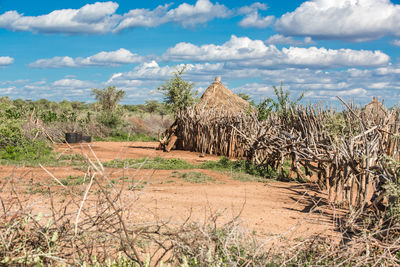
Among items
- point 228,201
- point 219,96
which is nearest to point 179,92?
point 219,96

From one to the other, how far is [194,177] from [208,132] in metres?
6.18

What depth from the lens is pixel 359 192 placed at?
6016mm

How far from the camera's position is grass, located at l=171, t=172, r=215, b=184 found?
8.72 m

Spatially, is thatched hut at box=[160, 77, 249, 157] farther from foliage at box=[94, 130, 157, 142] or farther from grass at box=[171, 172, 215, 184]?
foliage at box=[94, 130, 157, 142]

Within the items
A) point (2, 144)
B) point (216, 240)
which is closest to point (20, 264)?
point (216, 240)

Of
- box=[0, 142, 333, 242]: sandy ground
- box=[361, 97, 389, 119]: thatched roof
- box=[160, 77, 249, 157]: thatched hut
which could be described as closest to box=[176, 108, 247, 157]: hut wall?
box=[160, 77, 249, 157]: thatched hut

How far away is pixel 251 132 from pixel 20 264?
9577 millimetres

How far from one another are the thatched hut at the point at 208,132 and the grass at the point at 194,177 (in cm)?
394

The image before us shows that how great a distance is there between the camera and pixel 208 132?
49.9 feet

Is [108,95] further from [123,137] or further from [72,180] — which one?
[72,180]

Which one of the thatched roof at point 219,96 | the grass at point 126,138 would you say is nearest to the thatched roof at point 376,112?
the thatched roof at point 219,96

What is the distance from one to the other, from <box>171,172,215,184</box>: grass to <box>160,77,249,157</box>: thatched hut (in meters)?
3.94

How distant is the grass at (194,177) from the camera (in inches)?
343

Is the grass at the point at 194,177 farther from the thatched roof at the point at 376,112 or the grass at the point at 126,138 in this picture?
the grass at the point at 126,138
